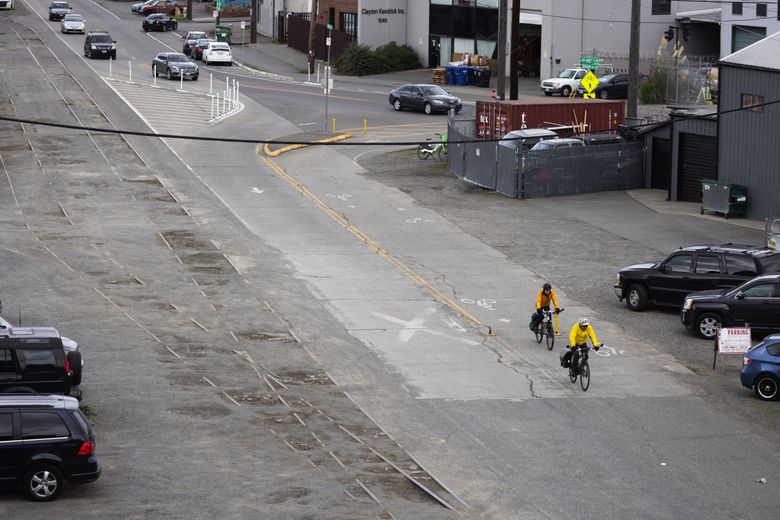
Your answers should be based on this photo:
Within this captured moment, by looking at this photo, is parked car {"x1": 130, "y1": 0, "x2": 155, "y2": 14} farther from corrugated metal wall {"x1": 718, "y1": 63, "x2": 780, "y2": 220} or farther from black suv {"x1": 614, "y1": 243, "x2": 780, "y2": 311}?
black suv {"x1": 614, "y1": 243, "x2": 780, "y2": 311}

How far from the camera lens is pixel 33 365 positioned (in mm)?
23266

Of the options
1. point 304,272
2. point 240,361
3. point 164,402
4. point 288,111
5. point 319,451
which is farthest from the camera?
point 288,111

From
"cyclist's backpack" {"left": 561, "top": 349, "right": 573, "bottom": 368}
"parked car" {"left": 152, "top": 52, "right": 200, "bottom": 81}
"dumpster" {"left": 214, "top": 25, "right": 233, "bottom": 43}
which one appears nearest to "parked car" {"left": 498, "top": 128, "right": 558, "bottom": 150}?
"cyclist's backpack" {"left": 561, "top": 349, "right": 573, "bottom": 368}

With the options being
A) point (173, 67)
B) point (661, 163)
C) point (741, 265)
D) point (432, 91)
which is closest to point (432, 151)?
point (661, 163)

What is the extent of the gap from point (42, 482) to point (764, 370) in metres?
13.8

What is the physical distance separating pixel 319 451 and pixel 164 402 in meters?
3.89

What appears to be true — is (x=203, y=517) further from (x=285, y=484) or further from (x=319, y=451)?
(x=319, y=451)

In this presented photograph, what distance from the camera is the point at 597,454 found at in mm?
22453

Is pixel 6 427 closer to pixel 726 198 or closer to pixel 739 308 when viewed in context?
pixel 739 308

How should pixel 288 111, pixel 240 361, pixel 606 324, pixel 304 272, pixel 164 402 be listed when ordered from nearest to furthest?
pixel 164 402, pixel 240 361, pixel 606 324, pixel 304 272, pixel 288 111

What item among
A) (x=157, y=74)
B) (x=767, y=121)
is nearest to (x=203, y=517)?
(x=767, y=121)

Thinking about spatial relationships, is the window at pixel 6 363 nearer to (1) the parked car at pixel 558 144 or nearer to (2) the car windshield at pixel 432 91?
(1) the parked car at pixel 558 144


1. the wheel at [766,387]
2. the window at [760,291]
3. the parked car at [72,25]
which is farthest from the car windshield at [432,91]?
the wheel at [766,387]

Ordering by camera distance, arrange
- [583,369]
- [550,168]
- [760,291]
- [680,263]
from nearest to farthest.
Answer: [583,369] < [760,291] < [680,263] < [550,168]
